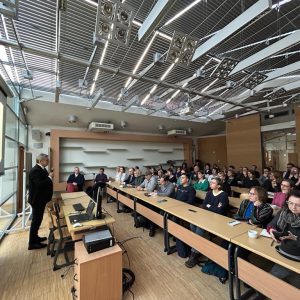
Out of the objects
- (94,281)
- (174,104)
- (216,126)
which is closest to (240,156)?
(216,126)

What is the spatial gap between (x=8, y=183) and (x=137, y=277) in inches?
164

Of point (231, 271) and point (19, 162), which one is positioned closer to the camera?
point (231, 271)

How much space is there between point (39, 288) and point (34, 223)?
1.13m

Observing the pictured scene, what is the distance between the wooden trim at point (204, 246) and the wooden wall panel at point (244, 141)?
6.26m

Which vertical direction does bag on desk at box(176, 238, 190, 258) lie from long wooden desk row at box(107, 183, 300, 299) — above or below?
below

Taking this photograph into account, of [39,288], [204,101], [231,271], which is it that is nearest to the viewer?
[231,271]

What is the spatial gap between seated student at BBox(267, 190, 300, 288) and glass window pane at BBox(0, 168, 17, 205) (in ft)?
16.0

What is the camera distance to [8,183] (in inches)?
180

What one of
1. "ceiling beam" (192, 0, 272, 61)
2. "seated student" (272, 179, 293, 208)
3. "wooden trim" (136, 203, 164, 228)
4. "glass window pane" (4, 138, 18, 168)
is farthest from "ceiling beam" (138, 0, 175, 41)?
"glass window pane" (4, 138, 18, 168)

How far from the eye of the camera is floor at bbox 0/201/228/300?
210cm

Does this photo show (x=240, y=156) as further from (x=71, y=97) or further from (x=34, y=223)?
(x=34, y=223)

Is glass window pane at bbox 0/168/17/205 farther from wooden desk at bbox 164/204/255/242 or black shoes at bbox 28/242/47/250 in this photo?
wooden desk at bbox 164/204/255/242

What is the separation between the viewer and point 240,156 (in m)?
8.05

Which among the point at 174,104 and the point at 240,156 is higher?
the point at 174,104
